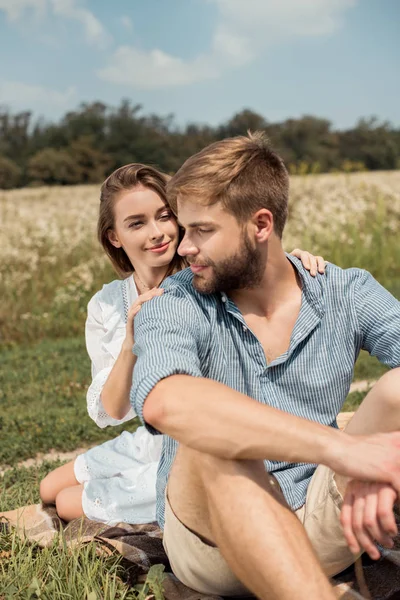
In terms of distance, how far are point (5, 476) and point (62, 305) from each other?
15.3ft

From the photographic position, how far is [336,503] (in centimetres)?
270

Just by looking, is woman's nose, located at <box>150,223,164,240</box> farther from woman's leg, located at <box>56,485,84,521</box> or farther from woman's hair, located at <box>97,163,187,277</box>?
woman's leg, located at <box>56,485,84,521</box>

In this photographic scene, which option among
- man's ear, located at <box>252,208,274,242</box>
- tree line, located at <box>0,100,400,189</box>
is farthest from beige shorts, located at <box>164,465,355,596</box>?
tree line, located at <box>0,100,400,189</box>

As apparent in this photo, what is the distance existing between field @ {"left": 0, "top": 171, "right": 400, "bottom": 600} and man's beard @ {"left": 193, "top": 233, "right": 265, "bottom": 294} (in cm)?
115

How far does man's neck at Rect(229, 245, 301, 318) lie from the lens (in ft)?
10.2

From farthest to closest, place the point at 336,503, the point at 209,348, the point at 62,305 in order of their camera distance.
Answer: the point at 62,305
the point at 209,348
the point at 336,503

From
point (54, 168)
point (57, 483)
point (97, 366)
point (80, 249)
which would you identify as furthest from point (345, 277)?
point (54, 168)

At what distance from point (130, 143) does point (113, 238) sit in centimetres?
5566

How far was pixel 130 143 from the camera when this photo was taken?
192ft

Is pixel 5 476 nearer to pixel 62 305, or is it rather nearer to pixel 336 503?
pixel 336 503

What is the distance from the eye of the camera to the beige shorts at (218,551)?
8.91 ft

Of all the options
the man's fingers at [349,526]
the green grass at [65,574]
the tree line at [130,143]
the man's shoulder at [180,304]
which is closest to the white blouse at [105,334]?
the green grass at [65,574]

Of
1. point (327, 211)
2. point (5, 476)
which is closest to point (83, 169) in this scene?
point (327, 211)

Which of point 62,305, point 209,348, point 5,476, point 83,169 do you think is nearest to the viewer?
point 209,348
